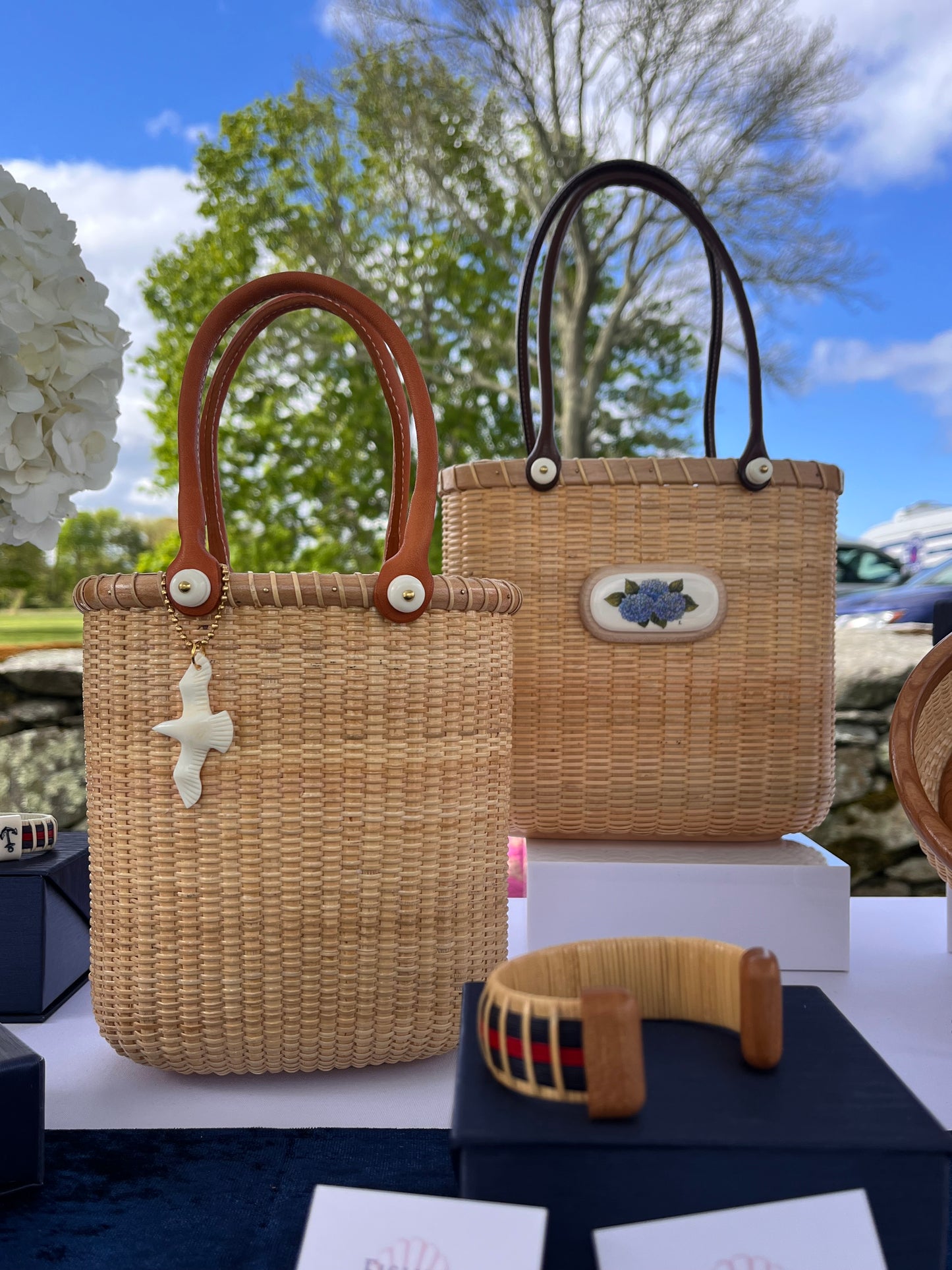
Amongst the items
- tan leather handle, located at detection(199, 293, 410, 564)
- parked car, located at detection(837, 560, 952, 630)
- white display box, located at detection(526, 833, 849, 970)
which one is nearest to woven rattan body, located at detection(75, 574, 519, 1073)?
tan leather handle, located at detection(199, 293, 410, 564)

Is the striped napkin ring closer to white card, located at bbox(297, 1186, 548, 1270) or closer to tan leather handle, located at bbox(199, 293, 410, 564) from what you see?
tan leather handle, located at bbox(199, 293, 410, 564)

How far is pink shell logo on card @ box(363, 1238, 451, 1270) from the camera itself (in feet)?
1.45

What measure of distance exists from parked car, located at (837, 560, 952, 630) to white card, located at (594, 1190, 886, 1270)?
10.1 ft

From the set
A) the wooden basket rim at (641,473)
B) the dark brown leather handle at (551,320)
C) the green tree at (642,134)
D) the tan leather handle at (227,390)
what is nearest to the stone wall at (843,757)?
the green tree at (642,134)

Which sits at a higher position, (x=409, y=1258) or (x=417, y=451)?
(x=417, y=451)

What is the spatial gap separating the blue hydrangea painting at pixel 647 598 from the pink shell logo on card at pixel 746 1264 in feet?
2.43

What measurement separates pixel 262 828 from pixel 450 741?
17 centimetres

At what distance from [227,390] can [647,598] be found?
1.60 ft

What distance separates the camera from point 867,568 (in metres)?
3.44

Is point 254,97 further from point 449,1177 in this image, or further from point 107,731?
point 449,1177

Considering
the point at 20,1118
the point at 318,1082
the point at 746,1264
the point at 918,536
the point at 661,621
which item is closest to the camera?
the point at 746,1264

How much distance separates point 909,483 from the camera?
342cm

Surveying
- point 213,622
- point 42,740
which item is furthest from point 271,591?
point 42,740

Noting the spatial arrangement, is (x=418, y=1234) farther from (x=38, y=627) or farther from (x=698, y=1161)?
(x=38, y=627)
